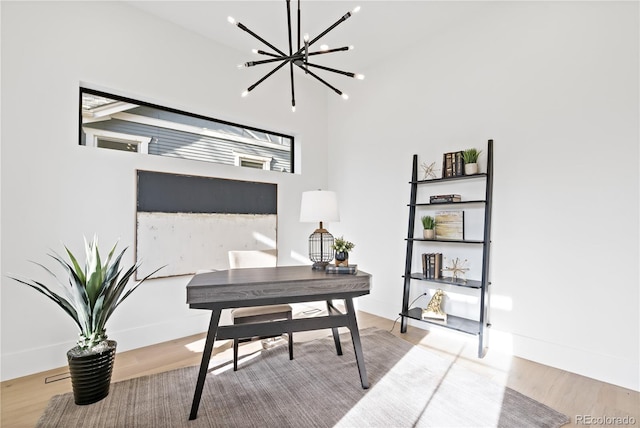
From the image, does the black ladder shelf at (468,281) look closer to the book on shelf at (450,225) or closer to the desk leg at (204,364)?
the book on shelf at (450,225)

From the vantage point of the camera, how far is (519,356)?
260 cm

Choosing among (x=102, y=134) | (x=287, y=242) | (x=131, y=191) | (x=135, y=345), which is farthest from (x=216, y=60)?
(x=135, y=345)

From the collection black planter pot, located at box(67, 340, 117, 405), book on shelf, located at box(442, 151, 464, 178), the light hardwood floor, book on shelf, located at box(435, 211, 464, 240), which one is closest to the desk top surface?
black planter pot, located at box(67, 340, 117, 405)

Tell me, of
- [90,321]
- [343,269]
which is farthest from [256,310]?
[90,321]

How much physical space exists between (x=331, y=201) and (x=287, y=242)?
186 cm

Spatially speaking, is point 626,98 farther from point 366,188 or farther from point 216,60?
point 216,60

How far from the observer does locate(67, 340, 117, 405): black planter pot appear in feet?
6.14

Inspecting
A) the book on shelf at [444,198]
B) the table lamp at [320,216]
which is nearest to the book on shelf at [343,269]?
the table lamp at [320,216]

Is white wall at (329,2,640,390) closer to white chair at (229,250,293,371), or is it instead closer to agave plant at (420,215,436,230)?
agave plant at (420,215,436,230)

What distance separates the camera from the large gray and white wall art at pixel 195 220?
9.62 ft

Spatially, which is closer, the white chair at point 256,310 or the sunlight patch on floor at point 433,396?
the sunlight patch on floor at point 433,396

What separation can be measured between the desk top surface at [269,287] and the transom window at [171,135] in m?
1.72

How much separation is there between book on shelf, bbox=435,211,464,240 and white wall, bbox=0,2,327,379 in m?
2.34

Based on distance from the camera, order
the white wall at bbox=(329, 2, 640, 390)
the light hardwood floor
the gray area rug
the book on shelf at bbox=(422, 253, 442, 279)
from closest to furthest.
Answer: the gray area rug, the light hardwood floor, the white wall at bbox=(329, 2, 640, 390), the book on shelf at bbox=(422, 253, 442, 279)
